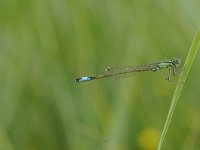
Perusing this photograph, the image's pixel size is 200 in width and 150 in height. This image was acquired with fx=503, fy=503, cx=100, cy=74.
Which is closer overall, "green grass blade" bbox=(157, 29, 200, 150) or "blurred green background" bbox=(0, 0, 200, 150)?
"green grass blade" bbox=(157, 29, 200, 150)

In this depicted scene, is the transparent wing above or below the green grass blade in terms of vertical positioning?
below

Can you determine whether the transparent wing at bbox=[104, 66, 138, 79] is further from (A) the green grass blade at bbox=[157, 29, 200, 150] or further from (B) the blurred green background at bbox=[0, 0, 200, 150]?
(A) the green grass blade at bbox=[157, 29, 200, 150]

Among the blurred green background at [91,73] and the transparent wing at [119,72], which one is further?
the blurred green background at [91,73]

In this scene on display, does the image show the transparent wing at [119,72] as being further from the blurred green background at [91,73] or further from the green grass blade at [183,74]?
the green grass blade at [183,74]

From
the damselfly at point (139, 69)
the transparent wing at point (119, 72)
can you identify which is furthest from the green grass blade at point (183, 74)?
the transparent wing at point (119, 72)

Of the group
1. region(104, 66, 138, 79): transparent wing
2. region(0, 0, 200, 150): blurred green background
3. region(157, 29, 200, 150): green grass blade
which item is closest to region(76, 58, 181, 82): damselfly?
region(104, 66, 138, 79): transparent wing

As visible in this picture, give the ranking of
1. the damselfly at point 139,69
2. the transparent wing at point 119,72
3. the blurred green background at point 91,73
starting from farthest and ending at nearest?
the blurred green background at point 91,73 < the transparent wing at point 119,72 < the damselfly at point 139,69
